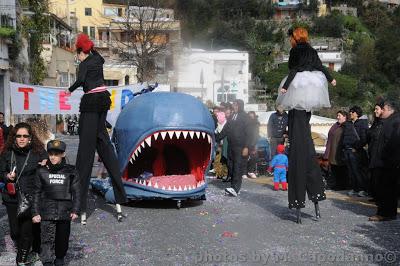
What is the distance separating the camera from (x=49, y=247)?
502 centimetres

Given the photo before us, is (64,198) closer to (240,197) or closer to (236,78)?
(240,197)

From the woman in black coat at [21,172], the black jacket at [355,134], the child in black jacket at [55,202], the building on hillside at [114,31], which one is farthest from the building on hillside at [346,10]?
the child in black jacket at [55,202]

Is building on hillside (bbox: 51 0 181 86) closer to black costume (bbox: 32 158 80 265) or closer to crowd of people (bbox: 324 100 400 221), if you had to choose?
crowd of people (bbox: 324 100 400 221)

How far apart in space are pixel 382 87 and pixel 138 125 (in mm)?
78842

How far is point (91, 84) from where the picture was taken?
743 centimetres

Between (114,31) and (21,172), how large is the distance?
52556 millimetres

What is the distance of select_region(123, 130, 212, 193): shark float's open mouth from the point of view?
26.3 ft

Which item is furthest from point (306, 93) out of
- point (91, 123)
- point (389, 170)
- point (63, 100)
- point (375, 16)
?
point (375, 16)

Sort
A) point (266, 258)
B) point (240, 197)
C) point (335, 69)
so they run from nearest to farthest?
1. point (266, 258)
2. point (240, 197)
3. point (335, 69)

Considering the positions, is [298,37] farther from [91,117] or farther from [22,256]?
[22,256]

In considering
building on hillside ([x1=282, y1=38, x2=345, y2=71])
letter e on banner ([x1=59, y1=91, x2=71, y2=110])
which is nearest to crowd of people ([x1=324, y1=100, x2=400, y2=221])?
letter e on banner ([x1=59, y1=91, x2=71, y2=110])

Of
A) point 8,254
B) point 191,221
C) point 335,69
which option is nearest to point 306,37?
point 191,221

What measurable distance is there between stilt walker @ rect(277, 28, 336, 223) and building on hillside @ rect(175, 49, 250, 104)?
148 feet

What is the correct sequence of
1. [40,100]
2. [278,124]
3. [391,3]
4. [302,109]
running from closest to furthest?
[302,109] → [40,100] → [278,124] → [391,3]
